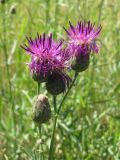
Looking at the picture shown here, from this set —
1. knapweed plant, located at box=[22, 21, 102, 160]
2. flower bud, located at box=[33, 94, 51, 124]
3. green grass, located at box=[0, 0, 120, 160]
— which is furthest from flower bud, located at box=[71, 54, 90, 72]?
green grass, located at box=[0, 0, 120, 160]

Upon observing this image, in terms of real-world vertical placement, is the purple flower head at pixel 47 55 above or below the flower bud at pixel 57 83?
above

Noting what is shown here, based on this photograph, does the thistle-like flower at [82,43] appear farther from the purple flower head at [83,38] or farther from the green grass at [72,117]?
the green grass at [72,117]

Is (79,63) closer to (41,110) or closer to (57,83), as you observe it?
(57,83)

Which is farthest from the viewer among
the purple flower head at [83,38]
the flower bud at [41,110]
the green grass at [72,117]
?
the green grass at [72,117]

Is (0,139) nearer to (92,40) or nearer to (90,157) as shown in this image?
(90,157)

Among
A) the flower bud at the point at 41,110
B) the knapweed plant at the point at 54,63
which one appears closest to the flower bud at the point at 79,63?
the knapweed plant at the point at 54,63

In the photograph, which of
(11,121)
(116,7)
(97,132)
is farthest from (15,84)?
(116,7)

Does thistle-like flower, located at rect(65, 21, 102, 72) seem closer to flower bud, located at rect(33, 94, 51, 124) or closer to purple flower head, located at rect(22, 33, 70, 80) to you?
purple flower head, located at rect(22, 33, 70, 80)

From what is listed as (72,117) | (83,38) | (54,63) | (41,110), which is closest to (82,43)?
(83,38)
